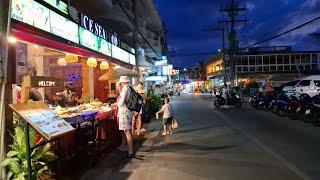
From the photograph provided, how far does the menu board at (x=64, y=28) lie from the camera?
12.2m

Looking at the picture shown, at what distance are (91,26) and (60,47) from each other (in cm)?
456

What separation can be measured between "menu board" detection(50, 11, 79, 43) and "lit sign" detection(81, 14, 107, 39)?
1351 mm

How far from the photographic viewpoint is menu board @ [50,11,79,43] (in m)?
12.2

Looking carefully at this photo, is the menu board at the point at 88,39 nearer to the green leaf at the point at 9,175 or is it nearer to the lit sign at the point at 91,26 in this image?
the lit sign at the point at 91,26

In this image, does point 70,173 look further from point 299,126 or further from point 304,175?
point 299,126

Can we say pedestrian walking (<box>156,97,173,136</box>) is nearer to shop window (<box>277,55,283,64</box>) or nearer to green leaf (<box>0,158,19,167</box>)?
green leaf (<box>0,158,19,167</box>)

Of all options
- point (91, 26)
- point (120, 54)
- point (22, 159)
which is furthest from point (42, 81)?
point (120, 54)

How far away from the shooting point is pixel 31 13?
10305 millimetres

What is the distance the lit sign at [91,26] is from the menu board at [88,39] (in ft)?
0.58

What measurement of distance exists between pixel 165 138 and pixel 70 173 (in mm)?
7115

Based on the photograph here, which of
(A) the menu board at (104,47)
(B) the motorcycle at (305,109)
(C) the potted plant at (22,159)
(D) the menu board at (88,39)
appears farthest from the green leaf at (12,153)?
(B) the motorcycle at (305,109)

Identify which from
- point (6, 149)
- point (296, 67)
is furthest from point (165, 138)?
point (296, 67)

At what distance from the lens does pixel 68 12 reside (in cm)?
1438

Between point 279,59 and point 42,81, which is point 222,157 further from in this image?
point 279,59
